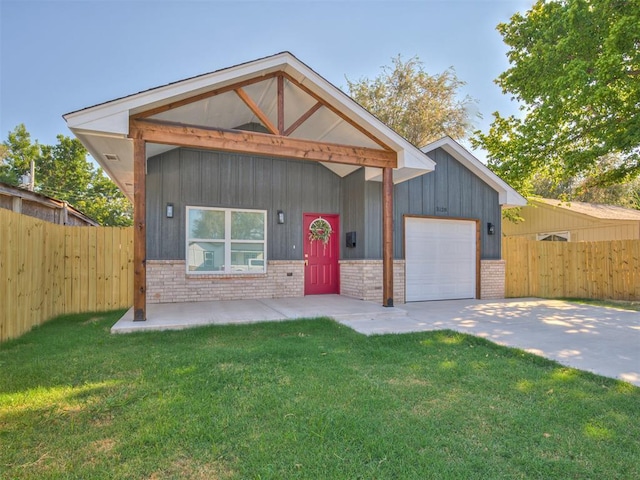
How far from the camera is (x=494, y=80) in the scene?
12.1 metres

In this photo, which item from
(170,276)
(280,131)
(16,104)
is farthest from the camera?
(16,104)

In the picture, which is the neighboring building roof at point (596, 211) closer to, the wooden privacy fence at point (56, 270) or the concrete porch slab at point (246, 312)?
the concrete porch slab at point (246, 312)

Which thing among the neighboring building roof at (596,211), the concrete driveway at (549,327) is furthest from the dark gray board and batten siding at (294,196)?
the neighboring building roof at (596,211)

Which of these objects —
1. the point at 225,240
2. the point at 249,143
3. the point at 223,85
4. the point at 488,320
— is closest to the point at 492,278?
the point at 488,320

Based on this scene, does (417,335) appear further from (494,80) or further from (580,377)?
(494,80)

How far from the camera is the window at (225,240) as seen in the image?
854 cm

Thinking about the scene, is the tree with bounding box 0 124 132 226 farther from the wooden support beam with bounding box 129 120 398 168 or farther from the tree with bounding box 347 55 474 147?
the wooden support beam with bounding box 129 120 398 168

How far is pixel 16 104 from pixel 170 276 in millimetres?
19057

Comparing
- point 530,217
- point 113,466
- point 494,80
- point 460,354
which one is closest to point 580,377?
point 460,354

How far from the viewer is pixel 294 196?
30.9 ft

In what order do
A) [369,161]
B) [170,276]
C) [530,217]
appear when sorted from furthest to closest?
[530,217] → [170,276] → [369,161]

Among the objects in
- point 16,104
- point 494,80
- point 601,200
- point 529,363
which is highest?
point 16,104

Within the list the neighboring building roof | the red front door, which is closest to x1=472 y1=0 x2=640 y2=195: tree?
the neighboring building roof

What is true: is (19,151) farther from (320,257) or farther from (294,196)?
(320,257)
